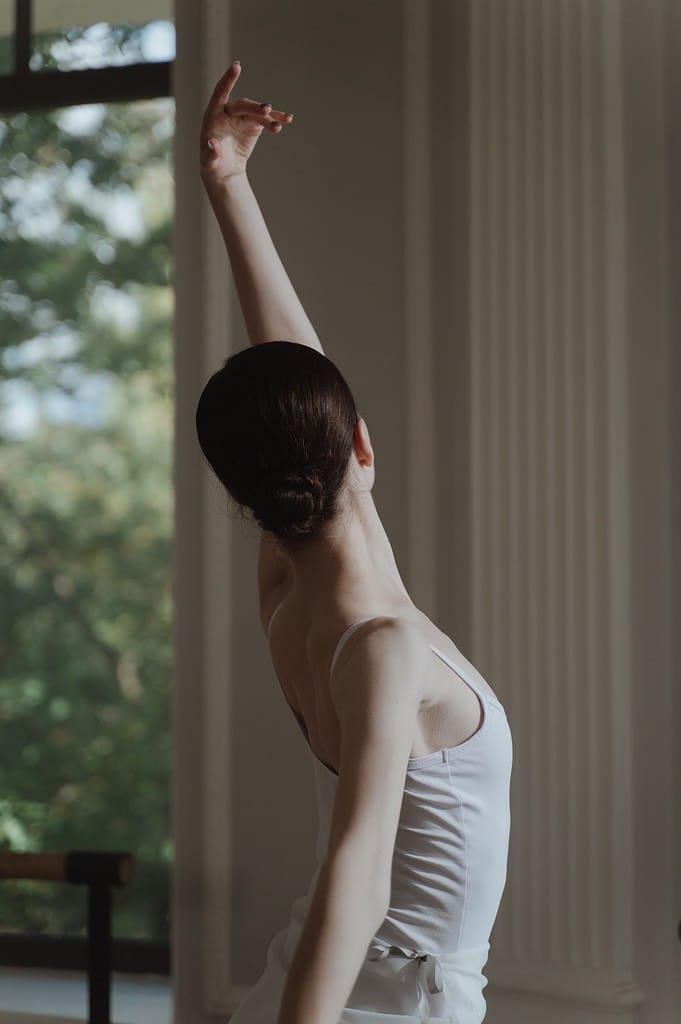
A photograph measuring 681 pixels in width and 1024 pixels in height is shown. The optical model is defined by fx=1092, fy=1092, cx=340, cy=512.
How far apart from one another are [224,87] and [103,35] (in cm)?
416

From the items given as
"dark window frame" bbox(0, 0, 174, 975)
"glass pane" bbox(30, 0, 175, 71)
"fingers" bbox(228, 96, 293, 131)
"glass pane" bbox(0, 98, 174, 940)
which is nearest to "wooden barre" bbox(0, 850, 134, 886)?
"dark window frame" bbox(0, 0, 174, 975)

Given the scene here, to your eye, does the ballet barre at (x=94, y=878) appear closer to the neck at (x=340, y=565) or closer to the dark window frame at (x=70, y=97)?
the dark window frame at (x=70, y=97)

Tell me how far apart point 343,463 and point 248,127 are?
0.65m

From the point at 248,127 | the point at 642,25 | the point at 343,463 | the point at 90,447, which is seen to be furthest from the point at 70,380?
the point at 343,463

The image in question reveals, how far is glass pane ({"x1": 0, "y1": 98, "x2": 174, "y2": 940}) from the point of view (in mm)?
5957

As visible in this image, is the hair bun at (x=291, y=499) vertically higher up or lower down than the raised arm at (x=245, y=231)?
lower down

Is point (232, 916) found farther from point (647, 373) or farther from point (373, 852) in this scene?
point (373, 852)

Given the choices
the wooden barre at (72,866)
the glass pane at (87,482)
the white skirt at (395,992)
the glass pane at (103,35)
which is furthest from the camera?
the glass pane at (87,482)

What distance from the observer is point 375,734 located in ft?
3.23

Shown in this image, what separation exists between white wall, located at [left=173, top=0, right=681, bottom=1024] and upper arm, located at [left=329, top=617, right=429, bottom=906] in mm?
1217

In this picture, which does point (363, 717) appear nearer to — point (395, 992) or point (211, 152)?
point (395, 992)

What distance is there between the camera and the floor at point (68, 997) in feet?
9.04

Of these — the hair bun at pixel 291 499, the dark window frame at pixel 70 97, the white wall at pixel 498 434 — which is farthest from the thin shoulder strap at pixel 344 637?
the dark window frame at pixel 70 97

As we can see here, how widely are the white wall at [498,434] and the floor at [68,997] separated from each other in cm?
29
